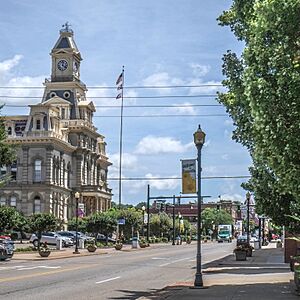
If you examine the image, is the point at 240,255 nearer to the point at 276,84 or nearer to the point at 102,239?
the point at 276,84

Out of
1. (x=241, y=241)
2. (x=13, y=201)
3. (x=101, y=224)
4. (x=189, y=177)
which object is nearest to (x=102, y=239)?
(x=101, y=224)

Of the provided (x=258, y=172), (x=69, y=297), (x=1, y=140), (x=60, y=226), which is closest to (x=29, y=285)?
(x=69, y=297)

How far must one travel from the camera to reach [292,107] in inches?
517

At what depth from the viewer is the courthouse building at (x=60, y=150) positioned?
97312mm

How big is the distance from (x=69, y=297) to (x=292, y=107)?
8.54 m

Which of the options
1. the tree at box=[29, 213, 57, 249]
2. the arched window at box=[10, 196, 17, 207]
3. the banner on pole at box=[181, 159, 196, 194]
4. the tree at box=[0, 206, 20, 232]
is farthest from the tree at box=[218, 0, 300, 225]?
the arched window at box=[10, 196, 17, 207]

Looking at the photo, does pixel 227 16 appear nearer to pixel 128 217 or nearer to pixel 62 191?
pixel 128 217

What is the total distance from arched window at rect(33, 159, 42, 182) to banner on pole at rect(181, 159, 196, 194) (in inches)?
3013

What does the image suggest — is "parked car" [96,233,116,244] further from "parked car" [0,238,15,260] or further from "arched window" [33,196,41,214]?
"parked car" [0,238,15,260]

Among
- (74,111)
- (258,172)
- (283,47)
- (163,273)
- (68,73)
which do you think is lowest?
(163,273)

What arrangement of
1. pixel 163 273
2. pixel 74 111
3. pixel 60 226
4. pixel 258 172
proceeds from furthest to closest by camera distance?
pixel 74 111, pixel 60 226, pixel 163 273, pixel 258 172

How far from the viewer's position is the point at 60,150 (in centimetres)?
10169

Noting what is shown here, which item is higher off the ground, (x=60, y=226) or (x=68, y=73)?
(x=68, y=73)

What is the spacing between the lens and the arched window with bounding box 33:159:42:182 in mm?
97375
